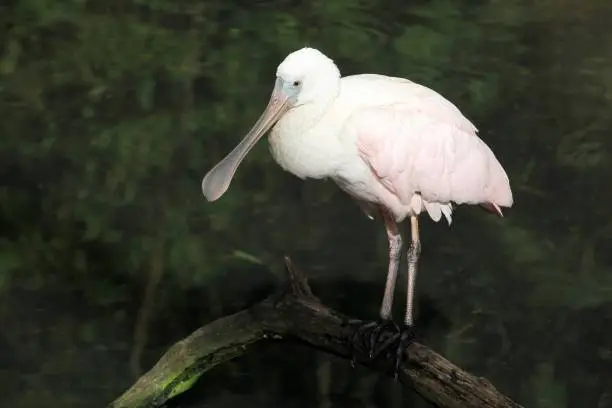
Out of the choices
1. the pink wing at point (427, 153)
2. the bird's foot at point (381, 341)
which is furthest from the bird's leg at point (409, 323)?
the pink wing at point (427, 153)

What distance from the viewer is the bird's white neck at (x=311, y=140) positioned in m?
1.82

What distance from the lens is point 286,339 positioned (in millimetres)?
2037

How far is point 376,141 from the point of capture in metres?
1.80

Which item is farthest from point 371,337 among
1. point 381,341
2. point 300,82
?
point 300,82

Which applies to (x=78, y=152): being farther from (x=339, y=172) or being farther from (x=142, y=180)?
(x=339, y=172)

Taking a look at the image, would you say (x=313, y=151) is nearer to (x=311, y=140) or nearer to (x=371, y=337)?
(x=311, y=140)

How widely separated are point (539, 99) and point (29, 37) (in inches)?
57.8

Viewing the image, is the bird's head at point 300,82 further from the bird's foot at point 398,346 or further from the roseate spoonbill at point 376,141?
the bird's foot at point 398,346

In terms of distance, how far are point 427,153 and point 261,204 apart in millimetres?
740

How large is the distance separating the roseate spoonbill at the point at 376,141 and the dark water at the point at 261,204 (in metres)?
0.49

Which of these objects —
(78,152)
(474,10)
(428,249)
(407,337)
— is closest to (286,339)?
(407,337)

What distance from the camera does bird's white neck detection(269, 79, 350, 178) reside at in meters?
1.82

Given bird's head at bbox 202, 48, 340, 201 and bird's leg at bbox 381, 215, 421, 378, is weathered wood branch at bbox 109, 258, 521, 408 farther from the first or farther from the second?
bird's head at bbox 202, 48, 340, 201

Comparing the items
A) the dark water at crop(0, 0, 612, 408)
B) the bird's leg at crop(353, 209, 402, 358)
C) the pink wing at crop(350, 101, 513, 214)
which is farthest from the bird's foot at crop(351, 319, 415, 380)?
the dark water at crop(0, 0, 612, 408)
